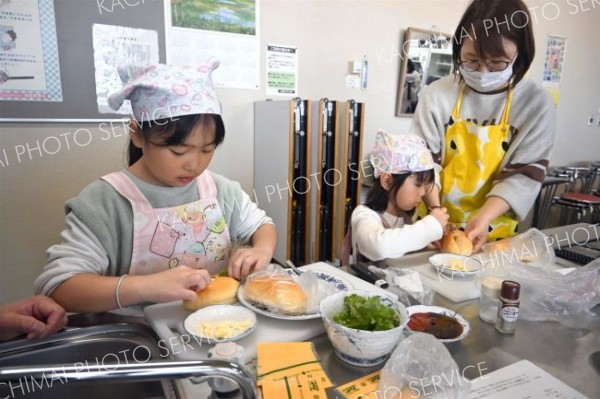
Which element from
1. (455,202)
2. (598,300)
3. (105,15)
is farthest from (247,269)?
(105,15)

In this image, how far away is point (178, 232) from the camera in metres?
1.14

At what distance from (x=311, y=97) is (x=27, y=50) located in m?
1.82

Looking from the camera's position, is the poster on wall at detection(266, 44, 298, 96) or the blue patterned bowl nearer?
the blue patterned bowl

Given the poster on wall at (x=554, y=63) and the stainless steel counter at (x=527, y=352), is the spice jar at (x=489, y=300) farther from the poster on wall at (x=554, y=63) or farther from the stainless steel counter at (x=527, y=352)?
the poster on wall at (x=554, y=63)

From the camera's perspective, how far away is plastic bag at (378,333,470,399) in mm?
580

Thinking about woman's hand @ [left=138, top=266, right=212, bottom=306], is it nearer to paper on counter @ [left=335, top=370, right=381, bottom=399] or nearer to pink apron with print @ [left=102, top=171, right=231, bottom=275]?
pink apron with print @ [left=102, top=171, right=231, bottom=275]

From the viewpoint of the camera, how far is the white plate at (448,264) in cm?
107

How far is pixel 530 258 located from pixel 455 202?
430 millimetres

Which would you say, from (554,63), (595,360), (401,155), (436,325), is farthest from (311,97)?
(554,63)

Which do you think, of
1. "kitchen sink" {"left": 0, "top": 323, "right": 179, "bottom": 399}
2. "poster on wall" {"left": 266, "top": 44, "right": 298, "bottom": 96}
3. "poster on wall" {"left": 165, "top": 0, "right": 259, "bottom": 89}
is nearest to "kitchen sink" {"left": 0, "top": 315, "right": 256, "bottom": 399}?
"kitchen sink" {"left": 0, "top": 323, "right": 179, "bottom": 399}

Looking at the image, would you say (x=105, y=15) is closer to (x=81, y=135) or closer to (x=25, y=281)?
(x=81, y=135)

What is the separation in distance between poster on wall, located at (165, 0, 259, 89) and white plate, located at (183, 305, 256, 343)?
82.0 inches

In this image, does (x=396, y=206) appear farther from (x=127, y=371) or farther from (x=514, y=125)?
(x=127, y=371)

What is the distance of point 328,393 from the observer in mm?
608
